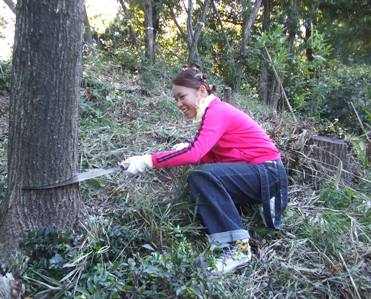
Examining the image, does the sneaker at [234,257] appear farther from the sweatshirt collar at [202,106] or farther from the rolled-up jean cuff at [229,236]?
the sweatshirt collar at [202,106]

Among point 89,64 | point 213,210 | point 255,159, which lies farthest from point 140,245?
point 89,64

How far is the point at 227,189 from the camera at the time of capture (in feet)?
9.36

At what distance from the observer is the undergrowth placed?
2.26 meters

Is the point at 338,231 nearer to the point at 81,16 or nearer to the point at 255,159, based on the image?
the point at 255,159

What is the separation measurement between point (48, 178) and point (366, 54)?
12608mm

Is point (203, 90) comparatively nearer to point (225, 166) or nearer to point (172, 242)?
point (225, 166)

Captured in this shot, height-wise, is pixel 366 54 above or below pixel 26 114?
above

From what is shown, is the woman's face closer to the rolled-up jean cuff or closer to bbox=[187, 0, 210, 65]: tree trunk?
the rolled-up jean cuff

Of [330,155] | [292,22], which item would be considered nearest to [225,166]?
[330,155]

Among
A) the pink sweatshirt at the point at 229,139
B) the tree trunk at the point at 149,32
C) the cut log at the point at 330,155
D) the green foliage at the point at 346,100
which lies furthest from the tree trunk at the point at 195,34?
the pink sweatshirt at the point at 229,139

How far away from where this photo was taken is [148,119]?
191 inches

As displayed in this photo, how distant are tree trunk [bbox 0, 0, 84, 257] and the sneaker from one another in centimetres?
91

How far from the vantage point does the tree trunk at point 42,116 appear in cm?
231

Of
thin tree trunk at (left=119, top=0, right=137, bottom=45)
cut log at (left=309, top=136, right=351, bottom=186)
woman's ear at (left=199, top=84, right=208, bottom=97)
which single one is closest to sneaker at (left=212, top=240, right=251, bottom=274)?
woman's ear at (left=199, top=84, right=208, bottom=97)
